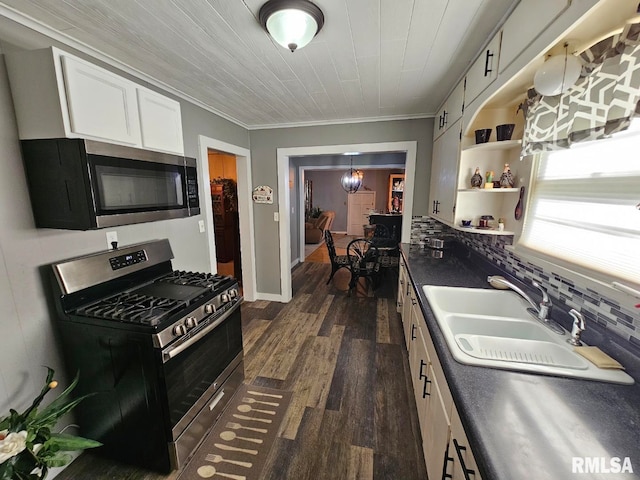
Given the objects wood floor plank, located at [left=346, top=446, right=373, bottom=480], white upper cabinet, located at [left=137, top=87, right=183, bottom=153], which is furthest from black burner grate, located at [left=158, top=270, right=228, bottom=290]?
wood floor plank, located at [left=346, top=446, right=373, bottom=480]

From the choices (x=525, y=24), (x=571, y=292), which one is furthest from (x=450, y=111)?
(x=571, y=292)

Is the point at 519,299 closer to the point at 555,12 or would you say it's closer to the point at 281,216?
the point at 555,12

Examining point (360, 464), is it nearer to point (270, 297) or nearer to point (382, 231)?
point (270, 297)

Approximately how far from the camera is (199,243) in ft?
8.54

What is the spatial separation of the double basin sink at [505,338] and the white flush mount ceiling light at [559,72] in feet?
3.48

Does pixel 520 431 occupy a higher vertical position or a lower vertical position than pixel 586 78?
lower

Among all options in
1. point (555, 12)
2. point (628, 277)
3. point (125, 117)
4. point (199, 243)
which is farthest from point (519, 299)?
point (199, 243)

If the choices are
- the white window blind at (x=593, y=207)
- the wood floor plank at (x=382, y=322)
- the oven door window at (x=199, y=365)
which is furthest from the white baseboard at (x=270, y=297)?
the white window blind at (x=593, y=207)

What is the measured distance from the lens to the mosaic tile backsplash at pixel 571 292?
3.27ft

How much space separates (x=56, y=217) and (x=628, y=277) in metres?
2.46

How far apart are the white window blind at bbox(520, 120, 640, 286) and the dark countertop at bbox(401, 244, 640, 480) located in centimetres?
31

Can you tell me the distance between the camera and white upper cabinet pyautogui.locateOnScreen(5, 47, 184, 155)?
1125 millimetres

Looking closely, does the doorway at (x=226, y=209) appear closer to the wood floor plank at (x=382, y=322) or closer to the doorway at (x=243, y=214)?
the doorway at (x=243, y=214)

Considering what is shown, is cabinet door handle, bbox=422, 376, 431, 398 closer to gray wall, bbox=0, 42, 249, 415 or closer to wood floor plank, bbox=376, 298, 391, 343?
wood floor plank, bbox=376, 298, 391, 343
